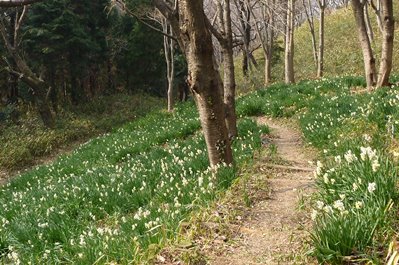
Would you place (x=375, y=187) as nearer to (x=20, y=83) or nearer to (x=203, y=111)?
(x=203, y=111)

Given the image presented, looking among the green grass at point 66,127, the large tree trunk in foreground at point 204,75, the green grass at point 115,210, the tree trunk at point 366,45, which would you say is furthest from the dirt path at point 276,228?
the green grass at point 66,127

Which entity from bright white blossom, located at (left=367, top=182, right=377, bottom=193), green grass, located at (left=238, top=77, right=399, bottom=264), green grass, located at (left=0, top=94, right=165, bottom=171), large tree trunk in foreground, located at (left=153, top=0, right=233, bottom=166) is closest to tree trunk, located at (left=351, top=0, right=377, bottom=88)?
green grass, located at (left=238, top=77, right=399, bottom=264)

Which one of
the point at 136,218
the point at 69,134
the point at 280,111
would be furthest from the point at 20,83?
the point at 136,218

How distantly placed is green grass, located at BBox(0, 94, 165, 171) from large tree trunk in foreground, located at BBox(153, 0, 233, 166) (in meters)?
13.5

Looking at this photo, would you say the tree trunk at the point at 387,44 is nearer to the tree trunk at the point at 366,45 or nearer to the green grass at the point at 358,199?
the tree trunk at the point at 366,45

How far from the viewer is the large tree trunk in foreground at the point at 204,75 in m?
5.74

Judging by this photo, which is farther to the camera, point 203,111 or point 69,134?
point 69,134

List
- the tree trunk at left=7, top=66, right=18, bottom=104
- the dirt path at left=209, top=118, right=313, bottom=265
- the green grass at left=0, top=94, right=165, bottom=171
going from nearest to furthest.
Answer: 1. the dirt path at left=209, top=118, right=313, bottom=265
2. the green grass at left=0, top=94, right=165, bottom=171
3. the tree trunk at left=7, top=66, right=18, bottom=104

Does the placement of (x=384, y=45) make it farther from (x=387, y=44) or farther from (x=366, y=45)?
(x=366, y=45)

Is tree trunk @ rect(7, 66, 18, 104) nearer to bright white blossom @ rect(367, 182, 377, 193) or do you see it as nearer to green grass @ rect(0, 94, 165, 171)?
green grass @ rect(0, 94, 165, 171)

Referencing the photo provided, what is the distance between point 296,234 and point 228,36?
644 cm

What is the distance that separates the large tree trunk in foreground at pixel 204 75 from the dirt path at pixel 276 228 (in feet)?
3.21

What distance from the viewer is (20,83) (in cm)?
2625

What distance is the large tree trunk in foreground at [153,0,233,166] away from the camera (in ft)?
18.8
